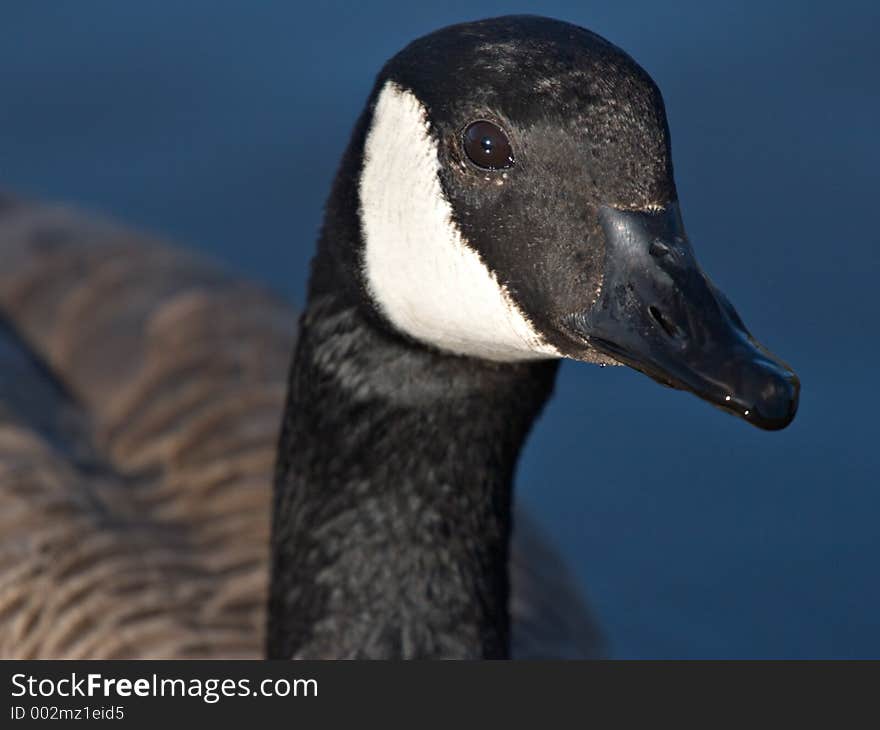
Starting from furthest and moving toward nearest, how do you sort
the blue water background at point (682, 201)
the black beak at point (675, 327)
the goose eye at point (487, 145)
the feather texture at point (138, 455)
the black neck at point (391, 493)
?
the blue water background at point (682, 201) < the feather texture at point (138, 455) < the black neck at point (391, 493) < the goose eye at point (487, 145) < the black beak at point (675, 327)

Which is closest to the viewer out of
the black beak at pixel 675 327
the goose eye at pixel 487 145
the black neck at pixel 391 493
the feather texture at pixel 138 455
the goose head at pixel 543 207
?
the black beak at pixel 675 327

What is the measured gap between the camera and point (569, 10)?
704 centimetres

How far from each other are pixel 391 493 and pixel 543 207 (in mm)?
895

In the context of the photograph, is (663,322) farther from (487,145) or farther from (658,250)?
(487,145)

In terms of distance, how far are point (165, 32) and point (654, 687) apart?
4585 mm

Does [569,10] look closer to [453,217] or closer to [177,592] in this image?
[177,592]

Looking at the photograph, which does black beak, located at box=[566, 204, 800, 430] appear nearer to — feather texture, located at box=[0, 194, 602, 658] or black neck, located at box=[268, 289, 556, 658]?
black neck, located at box=[268, 289, 556, 658]

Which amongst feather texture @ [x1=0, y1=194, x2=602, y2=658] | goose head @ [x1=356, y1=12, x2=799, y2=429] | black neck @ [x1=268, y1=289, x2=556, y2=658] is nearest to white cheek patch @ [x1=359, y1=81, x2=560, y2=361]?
goose head @ [x1=356, y1=12, x2=799, y2=429]

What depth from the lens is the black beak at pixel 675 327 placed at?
2953 millimetres

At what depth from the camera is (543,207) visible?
3213 millimetres

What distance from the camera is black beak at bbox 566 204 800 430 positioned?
2.95 meters

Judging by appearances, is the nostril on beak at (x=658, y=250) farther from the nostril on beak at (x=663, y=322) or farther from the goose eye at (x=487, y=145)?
the goose eye at (x=487, y=145)

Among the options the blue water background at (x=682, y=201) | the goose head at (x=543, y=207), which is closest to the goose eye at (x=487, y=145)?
the goose head at (x=543, y=207)

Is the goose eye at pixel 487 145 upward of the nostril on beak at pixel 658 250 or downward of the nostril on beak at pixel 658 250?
upward
